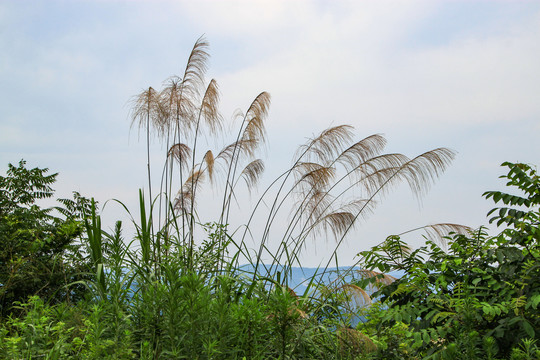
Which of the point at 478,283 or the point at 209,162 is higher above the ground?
the point at 209,162

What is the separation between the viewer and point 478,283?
380cm

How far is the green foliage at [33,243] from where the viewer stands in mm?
5121

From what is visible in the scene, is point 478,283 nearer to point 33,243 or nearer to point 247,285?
point 247,285

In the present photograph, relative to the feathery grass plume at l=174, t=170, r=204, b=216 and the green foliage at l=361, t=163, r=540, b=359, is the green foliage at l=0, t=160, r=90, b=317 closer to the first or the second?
the feathery grass plume at l=174, t=170, r=204, b=216

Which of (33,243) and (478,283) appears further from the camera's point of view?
(33,243)

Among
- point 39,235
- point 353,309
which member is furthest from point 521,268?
point 39,235

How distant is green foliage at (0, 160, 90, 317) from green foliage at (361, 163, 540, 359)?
10.1 feet

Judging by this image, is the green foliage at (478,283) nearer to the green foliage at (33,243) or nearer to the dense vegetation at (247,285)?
the dense vegetation at (247,285)

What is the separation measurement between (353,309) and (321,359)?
94 centimetres

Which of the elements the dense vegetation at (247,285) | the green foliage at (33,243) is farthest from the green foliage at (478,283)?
the green foliage at (33,243)

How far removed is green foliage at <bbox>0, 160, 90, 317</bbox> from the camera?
512cm

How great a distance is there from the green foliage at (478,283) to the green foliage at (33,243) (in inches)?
121

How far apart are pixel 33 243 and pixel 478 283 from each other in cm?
446

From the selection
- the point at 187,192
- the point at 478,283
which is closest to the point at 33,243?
the point at 187,192
